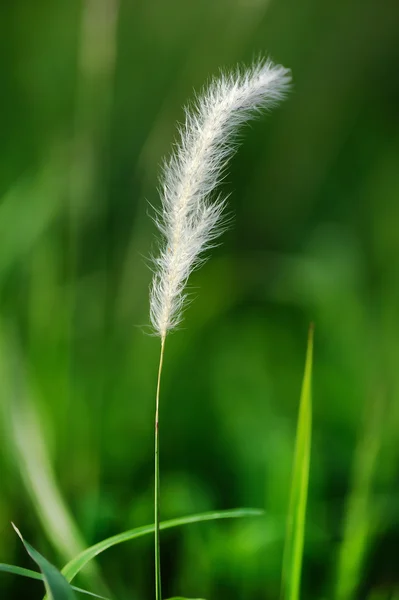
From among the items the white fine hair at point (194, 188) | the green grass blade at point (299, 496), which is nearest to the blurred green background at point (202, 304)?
the green grass blade at point (299, 496)

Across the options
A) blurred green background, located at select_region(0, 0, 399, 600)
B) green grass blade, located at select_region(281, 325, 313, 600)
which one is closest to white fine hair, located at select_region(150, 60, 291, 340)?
green grass blade, located at select_region(281, 325, 313, 600)

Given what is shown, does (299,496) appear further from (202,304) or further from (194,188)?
(202,304)

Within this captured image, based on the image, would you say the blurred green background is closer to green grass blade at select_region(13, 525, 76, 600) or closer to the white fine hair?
green grass blade at select_region(13, 525, 76, 600)

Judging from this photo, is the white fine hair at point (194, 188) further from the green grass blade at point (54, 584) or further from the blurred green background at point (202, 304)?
the blurred green background at point (202, 304)

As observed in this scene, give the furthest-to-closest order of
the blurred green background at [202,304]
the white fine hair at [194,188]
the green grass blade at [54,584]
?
1. the blurred green background at [202,304]
2. the white fine hair at [194,188]
3. the green grass blade at [54,584]

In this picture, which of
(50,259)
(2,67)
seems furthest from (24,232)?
(2,67)
